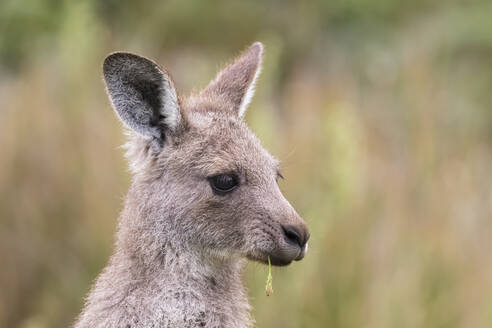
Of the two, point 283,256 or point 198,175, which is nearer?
point 283,256

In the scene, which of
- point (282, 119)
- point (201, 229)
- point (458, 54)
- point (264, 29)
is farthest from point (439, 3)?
point (201, 229)

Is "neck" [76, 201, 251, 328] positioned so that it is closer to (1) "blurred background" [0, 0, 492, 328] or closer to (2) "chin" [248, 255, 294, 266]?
(2) "chin" [248, 255, 294, 266]

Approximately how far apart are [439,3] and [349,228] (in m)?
9.02

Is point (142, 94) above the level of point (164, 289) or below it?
above

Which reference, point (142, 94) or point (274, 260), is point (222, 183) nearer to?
point (274, 260)

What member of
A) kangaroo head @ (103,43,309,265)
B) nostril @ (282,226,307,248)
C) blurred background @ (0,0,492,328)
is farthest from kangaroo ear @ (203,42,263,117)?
nostril @ (282,226,307,248)

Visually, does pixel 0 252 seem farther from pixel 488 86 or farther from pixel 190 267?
pixel 488 86

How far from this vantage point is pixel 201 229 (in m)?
4.42

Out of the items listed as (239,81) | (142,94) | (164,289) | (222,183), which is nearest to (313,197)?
(239,81)

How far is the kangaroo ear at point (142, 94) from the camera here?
4445mm

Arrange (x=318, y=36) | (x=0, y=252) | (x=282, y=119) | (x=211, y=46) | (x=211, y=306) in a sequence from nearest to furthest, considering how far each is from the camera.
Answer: (x=211, y=306) < (x=0, y=252) < (x=282, y=119) < (x=211, y=46) < (x=318, y=36)

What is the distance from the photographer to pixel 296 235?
429 centimetres

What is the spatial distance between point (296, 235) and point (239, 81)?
109cm

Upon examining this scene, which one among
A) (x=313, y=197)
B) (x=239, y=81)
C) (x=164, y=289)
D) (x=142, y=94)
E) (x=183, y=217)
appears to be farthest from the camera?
(x=313, y=197)
